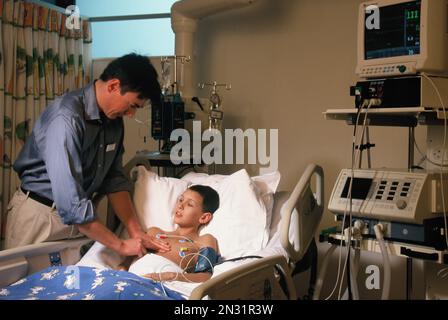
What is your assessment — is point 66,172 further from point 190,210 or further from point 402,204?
point 402,204

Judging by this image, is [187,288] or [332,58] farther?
[332,58]

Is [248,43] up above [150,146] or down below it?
above

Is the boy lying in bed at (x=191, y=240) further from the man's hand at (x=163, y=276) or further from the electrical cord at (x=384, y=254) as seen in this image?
the electrical cord at (x=384, y=254)

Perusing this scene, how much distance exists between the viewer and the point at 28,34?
10.6 ft

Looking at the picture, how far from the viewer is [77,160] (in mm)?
1989

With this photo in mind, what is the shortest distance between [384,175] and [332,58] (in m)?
1.23

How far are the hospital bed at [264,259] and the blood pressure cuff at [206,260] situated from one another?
0.50 feet

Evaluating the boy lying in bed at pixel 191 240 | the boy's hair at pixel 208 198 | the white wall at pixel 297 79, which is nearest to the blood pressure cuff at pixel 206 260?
the boy lying in bed at pixel 191 240

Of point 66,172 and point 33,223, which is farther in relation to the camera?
point 33,223

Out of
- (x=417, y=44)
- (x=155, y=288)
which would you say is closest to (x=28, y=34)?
(x=155, y=288)

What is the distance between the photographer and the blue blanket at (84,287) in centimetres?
167

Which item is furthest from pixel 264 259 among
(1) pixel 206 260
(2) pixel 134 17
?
(2) pixel 134 17

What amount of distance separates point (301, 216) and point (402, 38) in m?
0.88
